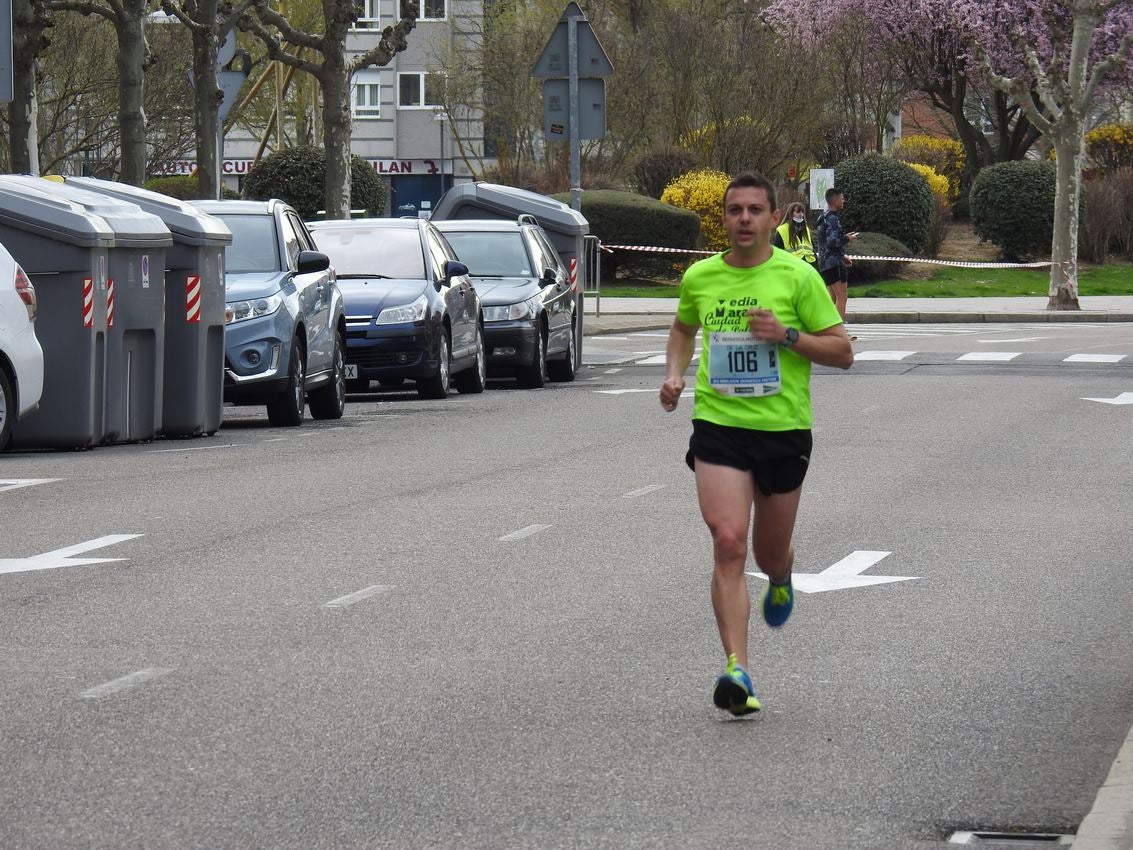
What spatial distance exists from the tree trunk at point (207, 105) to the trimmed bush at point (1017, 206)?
70.0ft

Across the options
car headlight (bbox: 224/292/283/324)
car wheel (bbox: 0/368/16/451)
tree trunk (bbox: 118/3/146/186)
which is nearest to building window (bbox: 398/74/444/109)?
tree trunk (bbox: 118/3/146/186)

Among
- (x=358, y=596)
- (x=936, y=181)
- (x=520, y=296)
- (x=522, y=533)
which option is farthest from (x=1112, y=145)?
(x=358, y=596)

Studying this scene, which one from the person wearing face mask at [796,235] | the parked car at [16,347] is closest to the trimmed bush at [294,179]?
the person wearing face mask at [796,235]

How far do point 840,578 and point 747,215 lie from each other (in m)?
3.05

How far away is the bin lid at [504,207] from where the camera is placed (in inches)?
1075

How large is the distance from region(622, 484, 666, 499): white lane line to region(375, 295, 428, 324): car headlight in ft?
23.9

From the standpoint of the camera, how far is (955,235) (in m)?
53.3

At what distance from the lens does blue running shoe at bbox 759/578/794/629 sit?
7.41 m

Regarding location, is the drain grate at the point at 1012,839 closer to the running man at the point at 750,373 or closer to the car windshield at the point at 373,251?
the running man at the point at 750,373

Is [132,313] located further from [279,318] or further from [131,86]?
[131,86]

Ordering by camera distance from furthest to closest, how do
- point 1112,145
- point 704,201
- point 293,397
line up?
1. point 1112,145
2. point 704,201
3. point 293,397

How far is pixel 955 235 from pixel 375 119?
3658cm

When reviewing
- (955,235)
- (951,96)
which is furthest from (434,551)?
(951,96)

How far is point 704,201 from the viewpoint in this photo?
4581 centimetres
